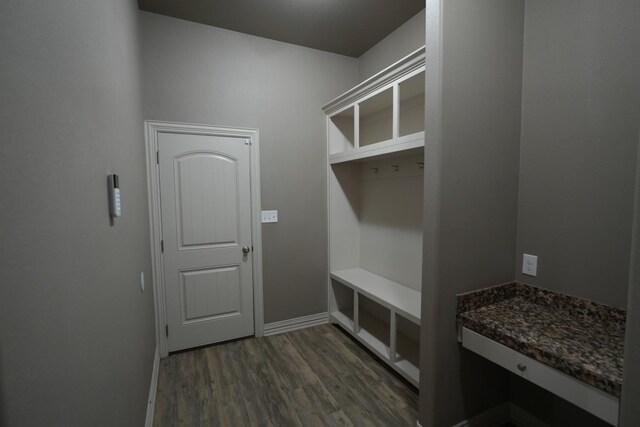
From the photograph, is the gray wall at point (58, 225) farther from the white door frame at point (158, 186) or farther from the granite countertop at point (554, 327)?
the granite countertop at point (554, 327)

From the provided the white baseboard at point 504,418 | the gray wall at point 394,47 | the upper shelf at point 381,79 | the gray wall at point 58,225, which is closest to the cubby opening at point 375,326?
the white baseboard at point 504,418

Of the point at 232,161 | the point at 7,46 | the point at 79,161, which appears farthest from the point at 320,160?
the point at 7,46

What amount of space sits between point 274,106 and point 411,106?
1353 mm

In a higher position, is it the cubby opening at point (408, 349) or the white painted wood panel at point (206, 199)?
the white painted wood panel at point (206, 199)

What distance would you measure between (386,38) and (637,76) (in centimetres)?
208

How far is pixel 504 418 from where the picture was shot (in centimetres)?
187

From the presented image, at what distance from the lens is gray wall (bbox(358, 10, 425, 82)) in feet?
8.21

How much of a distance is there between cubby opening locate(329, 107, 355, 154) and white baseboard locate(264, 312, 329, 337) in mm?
1866

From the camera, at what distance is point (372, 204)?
314cm

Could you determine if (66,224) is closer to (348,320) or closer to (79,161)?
(79,161)

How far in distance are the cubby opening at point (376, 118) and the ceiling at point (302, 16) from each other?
725 millimetres

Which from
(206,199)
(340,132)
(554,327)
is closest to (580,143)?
(554,327)

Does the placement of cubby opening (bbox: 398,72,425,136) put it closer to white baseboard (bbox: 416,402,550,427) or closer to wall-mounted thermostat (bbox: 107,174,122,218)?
wall-mounted thermostat (bbox: 107,174,122,218)

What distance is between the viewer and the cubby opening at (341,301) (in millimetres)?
3244
